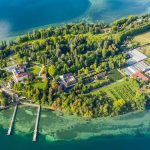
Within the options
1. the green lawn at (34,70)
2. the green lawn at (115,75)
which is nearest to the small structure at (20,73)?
the green lawn at (34,70)

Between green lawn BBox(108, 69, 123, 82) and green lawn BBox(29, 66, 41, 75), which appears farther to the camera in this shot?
green lawn BBox(29, 66, 41, 75)

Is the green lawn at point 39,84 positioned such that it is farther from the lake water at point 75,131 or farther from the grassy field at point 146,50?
the grassy field at point 146,50

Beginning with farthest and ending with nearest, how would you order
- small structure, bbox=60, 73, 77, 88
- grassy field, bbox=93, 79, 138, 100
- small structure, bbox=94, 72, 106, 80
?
small structure, bbox=94, 72, 106, 80 → small structure, bbox=60, 73, 77, 88 → grassy field, bbox=93, 79, 138, 100

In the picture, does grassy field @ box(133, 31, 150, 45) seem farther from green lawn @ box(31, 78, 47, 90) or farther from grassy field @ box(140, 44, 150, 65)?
green lawn @ box(31, 78, 47, 90)

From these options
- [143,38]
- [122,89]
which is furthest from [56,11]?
[122,89]

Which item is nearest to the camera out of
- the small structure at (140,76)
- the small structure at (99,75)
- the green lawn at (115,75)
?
the small structure at (140,76)

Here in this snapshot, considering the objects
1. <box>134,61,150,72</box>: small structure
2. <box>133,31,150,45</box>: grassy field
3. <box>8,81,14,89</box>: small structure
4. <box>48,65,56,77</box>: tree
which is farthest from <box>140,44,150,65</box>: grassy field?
<box>8,81,14,89</box>: small structure

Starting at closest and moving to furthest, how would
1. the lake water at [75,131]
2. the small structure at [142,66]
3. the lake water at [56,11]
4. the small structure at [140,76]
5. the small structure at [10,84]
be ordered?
1. the lake water at [75,131]
2. the small structure at [10,84]
3. the small structure at [140,76]
4. the small structure at [142,66]
5. the lake water at [56,11]
